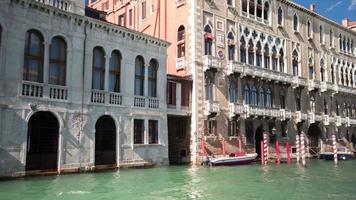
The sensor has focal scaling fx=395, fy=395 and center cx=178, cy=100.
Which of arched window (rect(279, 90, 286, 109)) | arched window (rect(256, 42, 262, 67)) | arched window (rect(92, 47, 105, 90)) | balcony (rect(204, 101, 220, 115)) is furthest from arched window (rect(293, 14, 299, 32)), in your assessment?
arched window (rect(92, 47, 105, 90))

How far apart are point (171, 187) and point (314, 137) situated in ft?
70.6

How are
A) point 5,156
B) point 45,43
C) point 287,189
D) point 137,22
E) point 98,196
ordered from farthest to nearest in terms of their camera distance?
point 137,22 → point 45,43 → point 5,156 → point 287,189 → point 98,196

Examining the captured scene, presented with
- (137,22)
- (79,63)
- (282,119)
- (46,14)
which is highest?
(137,22)

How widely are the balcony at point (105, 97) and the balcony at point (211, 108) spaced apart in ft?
19.7

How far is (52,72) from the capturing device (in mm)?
15438

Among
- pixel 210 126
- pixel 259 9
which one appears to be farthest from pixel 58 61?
pixel 259 9

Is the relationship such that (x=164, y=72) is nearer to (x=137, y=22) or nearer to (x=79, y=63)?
(x=79, y=63)

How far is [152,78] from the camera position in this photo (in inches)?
773

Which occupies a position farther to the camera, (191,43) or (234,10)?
(234,10)

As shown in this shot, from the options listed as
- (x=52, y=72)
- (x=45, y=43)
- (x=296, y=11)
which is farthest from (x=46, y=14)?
(x=296, y=11)

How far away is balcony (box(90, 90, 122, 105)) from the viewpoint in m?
16.7

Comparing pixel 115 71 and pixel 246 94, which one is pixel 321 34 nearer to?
pixel 246 94

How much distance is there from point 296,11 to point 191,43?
11526mm

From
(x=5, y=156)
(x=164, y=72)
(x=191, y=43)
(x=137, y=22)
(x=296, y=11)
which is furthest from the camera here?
(x=296, y=11)
